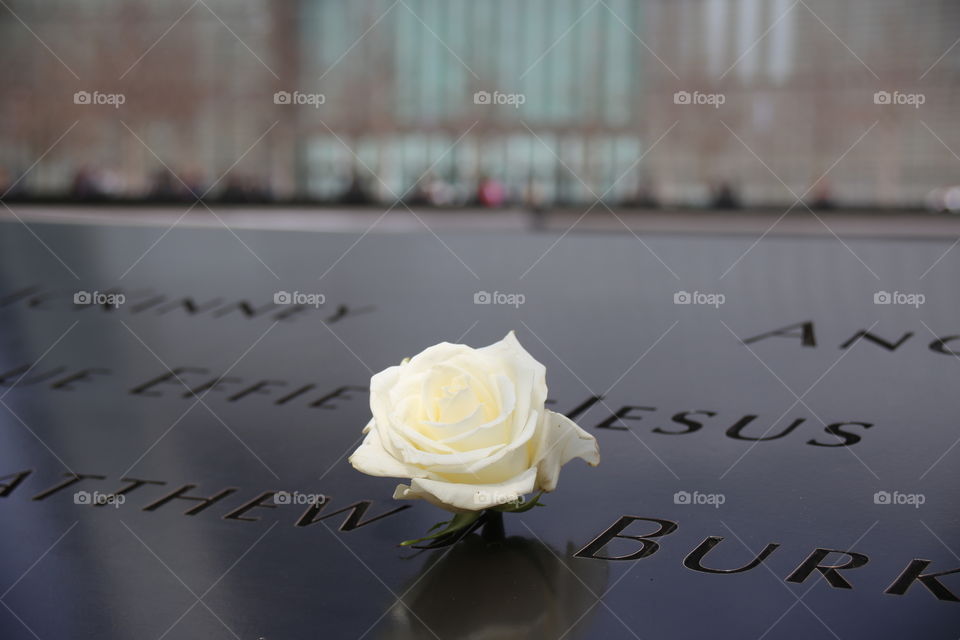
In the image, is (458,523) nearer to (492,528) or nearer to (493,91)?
(492,528)

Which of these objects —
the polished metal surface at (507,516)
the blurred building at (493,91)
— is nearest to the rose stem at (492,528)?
the polished metal surface at (507,516)

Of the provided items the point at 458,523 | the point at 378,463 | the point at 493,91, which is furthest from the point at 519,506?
the point at 493,91

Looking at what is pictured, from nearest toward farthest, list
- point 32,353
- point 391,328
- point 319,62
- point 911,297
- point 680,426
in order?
point 680,426 → point 32,353 → point 391,328 → point 911,297 → point 319,62

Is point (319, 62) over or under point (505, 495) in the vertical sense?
over

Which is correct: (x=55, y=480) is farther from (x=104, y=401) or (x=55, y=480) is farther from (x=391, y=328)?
(x=391, y=328)

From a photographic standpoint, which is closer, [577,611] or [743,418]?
[577,611]

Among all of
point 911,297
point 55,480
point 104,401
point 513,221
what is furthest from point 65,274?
point 513,221
